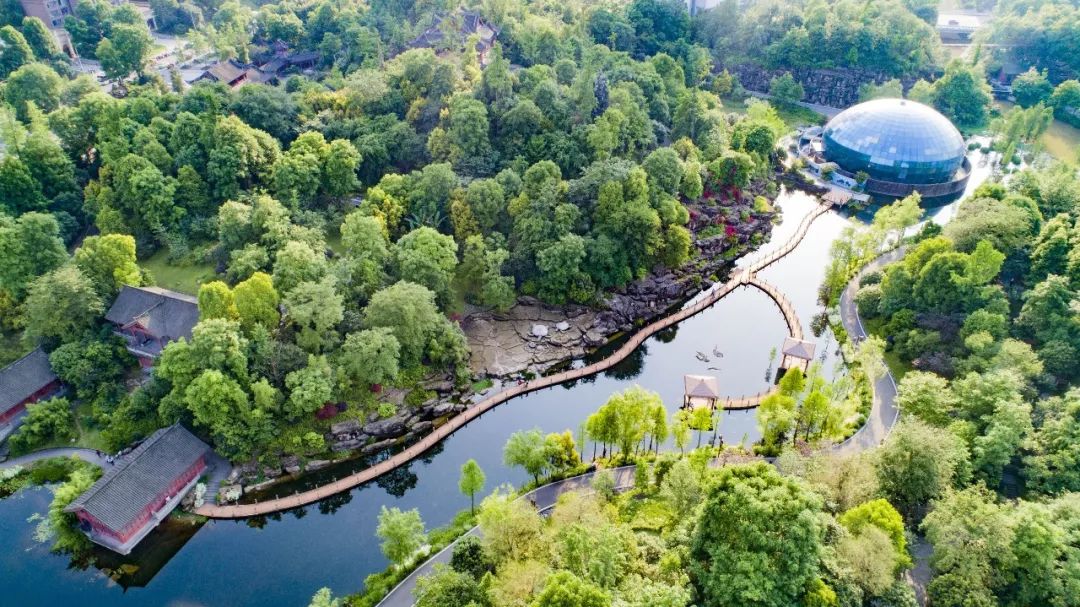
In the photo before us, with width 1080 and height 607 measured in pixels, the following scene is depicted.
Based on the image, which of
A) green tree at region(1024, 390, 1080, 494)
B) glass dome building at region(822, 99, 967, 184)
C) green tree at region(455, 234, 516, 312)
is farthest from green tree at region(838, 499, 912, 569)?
glass dome building at region(822, 99, 967, 184)

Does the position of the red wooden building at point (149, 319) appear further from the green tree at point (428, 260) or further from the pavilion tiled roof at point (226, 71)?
the pavilion tiled roof at point (226, 71)

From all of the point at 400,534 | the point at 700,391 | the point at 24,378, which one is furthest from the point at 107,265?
the point at 700,391

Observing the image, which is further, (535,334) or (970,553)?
(535,334)

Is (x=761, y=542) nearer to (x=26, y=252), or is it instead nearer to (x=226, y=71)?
(x=26, y=252)

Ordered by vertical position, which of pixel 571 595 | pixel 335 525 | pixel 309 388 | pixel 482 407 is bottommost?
pixel 335 525

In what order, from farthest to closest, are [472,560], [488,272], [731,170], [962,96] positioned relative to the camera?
[962,96]
[731,170]
[488,272]
[472,560]

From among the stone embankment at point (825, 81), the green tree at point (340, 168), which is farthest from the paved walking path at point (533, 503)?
the stone embankment at point (825, 81)

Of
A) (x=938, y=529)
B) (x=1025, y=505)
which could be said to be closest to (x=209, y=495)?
(x=938, y=529)
